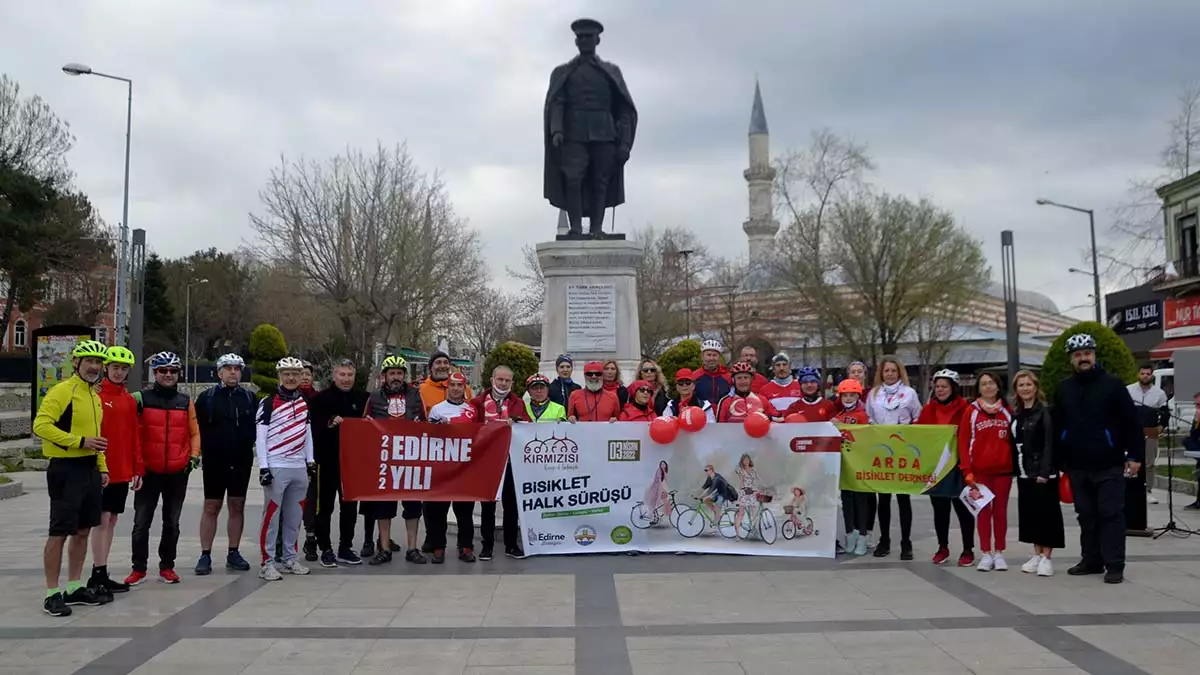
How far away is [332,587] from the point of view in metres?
8.15

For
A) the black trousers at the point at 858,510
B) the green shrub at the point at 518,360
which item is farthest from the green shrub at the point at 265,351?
the black trousers at the point at 858,510

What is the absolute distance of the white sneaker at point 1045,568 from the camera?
8281 millimetres

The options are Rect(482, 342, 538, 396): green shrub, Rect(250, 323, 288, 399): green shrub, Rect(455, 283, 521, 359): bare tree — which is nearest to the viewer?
Rect(482, 342, 538, 396): green shrub

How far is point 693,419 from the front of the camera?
927 cm

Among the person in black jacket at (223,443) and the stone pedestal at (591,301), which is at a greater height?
the stone pedestal at (591,301)

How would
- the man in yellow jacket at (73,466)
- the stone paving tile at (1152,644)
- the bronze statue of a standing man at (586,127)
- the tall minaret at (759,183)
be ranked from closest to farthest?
the stone paving tile at (1152,644), the man in yellow jacket at (73,466), the bronze statue of a standing man at (586,127), the tall minaret at (759,183)

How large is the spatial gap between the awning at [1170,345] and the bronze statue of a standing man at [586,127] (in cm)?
2860

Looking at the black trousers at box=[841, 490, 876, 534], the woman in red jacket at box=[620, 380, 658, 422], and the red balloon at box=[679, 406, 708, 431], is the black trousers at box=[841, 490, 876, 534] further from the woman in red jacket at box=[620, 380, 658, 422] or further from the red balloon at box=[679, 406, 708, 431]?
the woman in red jacket at box=[620, 380, 658, 422]

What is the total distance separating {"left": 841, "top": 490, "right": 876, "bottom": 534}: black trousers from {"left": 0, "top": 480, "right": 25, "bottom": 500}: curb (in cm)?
1292

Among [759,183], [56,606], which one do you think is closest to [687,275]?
[56,606]

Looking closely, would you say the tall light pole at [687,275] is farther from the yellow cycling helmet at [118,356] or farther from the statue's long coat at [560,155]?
the yellow cycling helmet at [118,356]

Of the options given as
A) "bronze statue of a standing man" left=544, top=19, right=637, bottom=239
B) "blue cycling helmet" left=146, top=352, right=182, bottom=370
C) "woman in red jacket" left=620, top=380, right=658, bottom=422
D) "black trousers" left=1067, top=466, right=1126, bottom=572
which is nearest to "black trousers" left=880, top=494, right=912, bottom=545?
"black trousers" left=1067, top=466, right=1126, bottom=572

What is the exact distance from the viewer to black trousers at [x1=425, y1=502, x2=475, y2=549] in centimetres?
939

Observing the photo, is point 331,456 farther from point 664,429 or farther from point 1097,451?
point 1097,451
